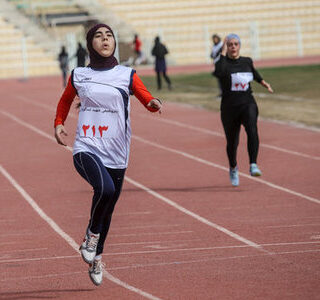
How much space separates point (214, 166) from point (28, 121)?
10772 mm

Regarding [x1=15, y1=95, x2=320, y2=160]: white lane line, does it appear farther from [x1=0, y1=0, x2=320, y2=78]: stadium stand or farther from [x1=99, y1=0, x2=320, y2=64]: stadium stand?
[x1=99, y1=0, x2=320, y2=64]: stadium stand

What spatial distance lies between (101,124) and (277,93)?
24.0 metres

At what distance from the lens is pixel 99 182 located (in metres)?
7.34

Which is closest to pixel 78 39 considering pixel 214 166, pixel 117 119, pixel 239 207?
pixel 214 166

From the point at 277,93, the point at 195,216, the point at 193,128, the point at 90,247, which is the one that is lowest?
the point at 277,93

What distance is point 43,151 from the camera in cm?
1928

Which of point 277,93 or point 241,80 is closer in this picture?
point 241,80

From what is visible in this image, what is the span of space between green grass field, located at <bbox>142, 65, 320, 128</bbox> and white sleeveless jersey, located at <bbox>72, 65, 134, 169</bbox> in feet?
46.6

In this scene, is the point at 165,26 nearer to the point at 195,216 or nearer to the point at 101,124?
the point at 195,216

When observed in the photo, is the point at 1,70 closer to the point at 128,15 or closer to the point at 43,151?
the point at 128,15

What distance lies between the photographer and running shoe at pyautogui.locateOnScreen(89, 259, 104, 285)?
7473 millimetres

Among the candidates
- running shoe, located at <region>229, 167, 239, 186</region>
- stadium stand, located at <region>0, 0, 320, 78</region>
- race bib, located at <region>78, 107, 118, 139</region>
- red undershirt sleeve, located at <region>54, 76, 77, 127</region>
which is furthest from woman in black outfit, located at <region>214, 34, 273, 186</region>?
stadium stand, located at <region>0, 0, 320, 78</region>

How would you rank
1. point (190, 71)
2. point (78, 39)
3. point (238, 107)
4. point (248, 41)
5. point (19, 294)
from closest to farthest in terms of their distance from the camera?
point (19, 294), point (238, 107), point (190, 71), point (78, 39), point (248, 41)

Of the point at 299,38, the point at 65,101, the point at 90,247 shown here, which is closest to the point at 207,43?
the point at 299,38
